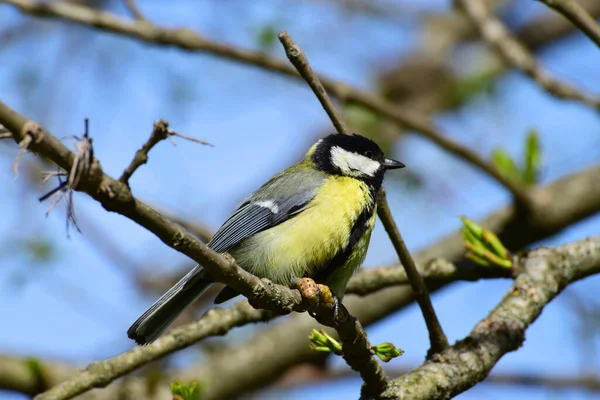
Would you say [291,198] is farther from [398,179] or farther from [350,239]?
[398,179]

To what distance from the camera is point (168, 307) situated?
8.67 feet

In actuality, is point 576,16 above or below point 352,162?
below

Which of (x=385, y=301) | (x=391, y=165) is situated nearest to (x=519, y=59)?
(x=391, y=165)

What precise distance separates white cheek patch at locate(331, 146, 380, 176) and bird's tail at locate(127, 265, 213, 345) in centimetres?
94

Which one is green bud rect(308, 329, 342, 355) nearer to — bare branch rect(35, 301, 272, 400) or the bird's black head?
bare branch rect(35, 301, 272, 400)

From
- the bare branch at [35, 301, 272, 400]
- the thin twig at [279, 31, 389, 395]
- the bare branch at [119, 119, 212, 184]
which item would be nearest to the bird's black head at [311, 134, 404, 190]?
the bare branch at [35, 301, 272, 400]

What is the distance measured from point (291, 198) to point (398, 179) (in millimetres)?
3068

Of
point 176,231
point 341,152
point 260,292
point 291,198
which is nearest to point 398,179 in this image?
point 341,152

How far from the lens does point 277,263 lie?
278cm

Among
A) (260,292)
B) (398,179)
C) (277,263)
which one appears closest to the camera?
(260,292)

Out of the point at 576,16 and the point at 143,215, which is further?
the point at 576,16

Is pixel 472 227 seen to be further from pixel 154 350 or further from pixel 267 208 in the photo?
pixel 154 350

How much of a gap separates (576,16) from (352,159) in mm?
1243

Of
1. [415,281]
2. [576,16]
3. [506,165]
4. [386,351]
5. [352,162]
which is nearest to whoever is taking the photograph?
[386,351]
